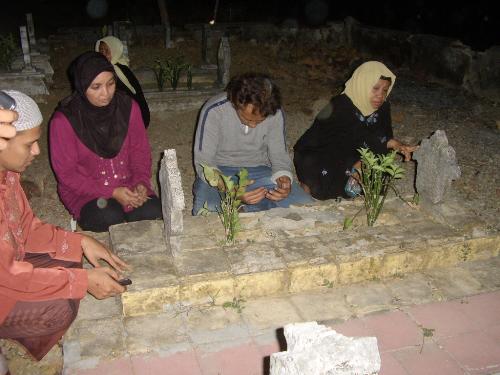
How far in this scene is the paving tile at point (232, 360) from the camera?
2453 mm

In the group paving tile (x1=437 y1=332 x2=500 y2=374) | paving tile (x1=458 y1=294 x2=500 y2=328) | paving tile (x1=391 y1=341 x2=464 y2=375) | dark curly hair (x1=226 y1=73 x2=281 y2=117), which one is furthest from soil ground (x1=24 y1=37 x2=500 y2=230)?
dark curly hair (x1=226 y1=73 x2=281 y2=117)

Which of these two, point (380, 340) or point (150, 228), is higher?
point (150, 228)

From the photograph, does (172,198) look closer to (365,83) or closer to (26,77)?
(365,83)

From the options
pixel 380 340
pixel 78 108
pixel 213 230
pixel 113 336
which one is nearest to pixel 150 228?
pixel 213 230

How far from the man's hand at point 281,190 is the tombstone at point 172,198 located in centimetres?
109

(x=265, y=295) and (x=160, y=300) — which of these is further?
(x=265, y=295)

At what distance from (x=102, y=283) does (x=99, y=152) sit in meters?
1.42

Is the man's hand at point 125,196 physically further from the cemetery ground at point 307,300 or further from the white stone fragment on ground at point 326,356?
the white stone fragment on ground at point 326,356

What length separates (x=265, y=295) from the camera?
3.02 m

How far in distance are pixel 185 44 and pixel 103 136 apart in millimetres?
7295

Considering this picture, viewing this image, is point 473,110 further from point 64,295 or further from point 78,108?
point 64,295

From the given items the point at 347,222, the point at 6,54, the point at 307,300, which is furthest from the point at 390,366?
the point at 6,54

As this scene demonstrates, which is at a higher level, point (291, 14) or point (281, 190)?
point (291, 14)

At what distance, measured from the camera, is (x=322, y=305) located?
9.73 feet
